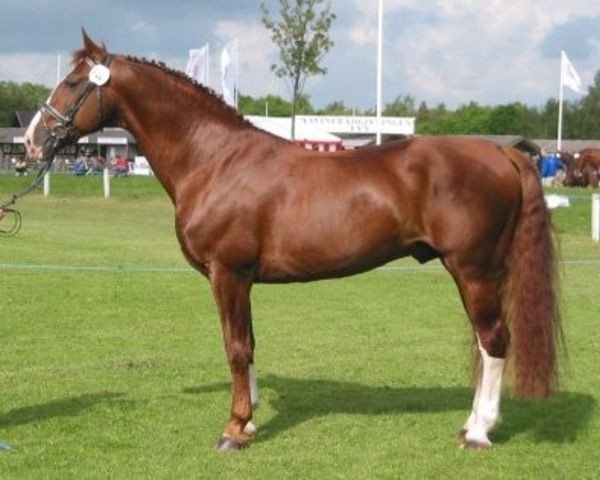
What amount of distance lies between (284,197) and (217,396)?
2.36 metres

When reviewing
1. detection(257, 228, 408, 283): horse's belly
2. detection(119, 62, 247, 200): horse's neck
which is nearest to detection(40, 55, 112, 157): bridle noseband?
detection(119, 62, 247, 200): horse's neck

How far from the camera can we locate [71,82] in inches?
273

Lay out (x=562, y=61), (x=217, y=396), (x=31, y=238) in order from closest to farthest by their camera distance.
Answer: (x=217, y=396)
(x=31, y=238)
(x=562, y=61)

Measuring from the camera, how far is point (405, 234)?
6887 millimetres

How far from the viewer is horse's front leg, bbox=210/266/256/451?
6828 mm

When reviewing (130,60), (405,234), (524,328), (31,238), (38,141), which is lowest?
(31,238)

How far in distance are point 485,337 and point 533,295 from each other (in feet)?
1.51

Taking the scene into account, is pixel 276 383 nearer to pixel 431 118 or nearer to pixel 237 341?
pixel 237 341

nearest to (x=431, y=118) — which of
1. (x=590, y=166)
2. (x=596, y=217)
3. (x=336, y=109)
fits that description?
(x=336, y=109)

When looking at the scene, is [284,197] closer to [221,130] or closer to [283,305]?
[221,130]

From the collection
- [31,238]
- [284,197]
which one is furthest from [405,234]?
[31,238]

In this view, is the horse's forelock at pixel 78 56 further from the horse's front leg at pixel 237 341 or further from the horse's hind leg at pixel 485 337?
the horse's hind leg at pixel 485 337

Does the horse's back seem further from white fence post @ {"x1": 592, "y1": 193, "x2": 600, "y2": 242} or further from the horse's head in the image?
white fence post @ {"x1": 592, "y1": 193, "x2": 600, "y2": 242}

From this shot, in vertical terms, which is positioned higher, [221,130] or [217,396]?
[221,130]
